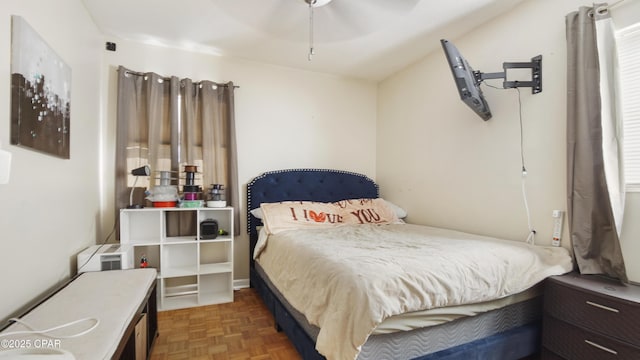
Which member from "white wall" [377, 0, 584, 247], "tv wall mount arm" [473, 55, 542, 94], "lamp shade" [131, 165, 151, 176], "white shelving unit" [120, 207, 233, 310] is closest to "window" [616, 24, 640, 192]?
"white wall" [377, 0, 584, 247]

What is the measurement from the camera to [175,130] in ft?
9.25

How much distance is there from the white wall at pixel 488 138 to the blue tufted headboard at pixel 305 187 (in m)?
0.44

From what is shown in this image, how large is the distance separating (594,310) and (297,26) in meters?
2.49

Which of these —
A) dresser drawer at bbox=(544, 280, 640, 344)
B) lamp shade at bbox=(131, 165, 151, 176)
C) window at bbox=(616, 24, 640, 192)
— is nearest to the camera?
dresser drawer at bbox=(544, 280, 640, 344)

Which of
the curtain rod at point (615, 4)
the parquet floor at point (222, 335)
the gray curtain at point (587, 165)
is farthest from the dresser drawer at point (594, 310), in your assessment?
the curtain rod at point (615, 4)

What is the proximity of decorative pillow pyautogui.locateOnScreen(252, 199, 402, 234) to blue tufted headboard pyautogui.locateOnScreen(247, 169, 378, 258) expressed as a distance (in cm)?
34

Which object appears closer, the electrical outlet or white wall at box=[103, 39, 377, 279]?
the electrical outlet

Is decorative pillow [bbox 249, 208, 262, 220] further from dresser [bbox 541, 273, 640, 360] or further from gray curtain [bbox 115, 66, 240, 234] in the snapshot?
dresser [bbox 541, 273, 640, 360]

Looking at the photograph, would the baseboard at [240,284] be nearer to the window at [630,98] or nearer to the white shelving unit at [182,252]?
the white shelving unit at [182,252]

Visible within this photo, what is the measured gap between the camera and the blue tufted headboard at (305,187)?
10.3 feet

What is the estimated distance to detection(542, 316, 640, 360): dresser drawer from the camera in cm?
133

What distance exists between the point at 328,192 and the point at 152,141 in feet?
6.21

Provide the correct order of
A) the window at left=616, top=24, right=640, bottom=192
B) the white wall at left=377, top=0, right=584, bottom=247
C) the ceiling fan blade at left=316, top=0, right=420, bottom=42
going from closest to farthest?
the window at left=616, top=24, right=640, bottom=192 → the ceiling fan blade at left=316, top=0, right=420, bottom=42 → the white wall at left=377, top=0, right=584, bottom=247

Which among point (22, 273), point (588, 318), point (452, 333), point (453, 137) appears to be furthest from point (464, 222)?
point (22, 273)
